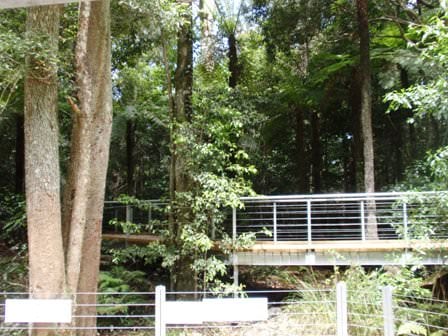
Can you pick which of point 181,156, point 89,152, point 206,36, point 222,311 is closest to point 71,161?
point 89,152

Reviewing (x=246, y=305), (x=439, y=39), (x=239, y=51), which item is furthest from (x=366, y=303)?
(x=239, y=51)

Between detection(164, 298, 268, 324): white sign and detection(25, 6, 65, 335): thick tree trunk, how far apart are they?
2.01 metres

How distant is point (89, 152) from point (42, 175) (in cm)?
81

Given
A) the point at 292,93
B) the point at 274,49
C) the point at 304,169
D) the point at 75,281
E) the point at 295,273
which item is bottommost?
the point at 295,273

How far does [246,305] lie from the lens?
11.9 ft

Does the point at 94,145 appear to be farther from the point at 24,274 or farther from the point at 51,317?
the point at 24,274

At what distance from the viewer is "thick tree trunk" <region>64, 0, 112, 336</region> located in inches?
216

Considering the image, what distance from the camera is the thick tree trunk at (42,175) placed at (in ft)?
16.2

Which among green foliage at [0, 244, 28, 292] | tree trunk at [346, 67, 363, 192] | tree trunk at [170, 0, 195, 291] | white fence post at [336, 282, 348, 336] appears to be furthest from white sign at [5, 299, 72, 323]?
tree trunk at [346, 67, 363, 192]

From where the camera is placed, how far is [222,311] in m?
3.60

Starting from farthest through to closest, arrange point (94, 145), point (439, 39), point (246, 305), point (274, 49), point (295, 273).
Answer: point (274, 49) < point (295, 273) < point (94, 145) < point (439, 39) < point (246, 305)

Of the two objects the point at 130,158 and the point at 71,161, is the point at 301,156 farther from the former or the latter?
the point at 71,161

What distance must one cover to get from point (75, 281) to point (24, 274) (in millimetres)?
3297

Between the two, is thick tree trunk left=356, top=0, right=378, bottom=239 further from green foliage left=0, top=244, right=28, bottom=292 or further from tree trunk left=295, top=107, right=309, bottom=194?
green foliage left=0, top=244, right=28, bottom=292
